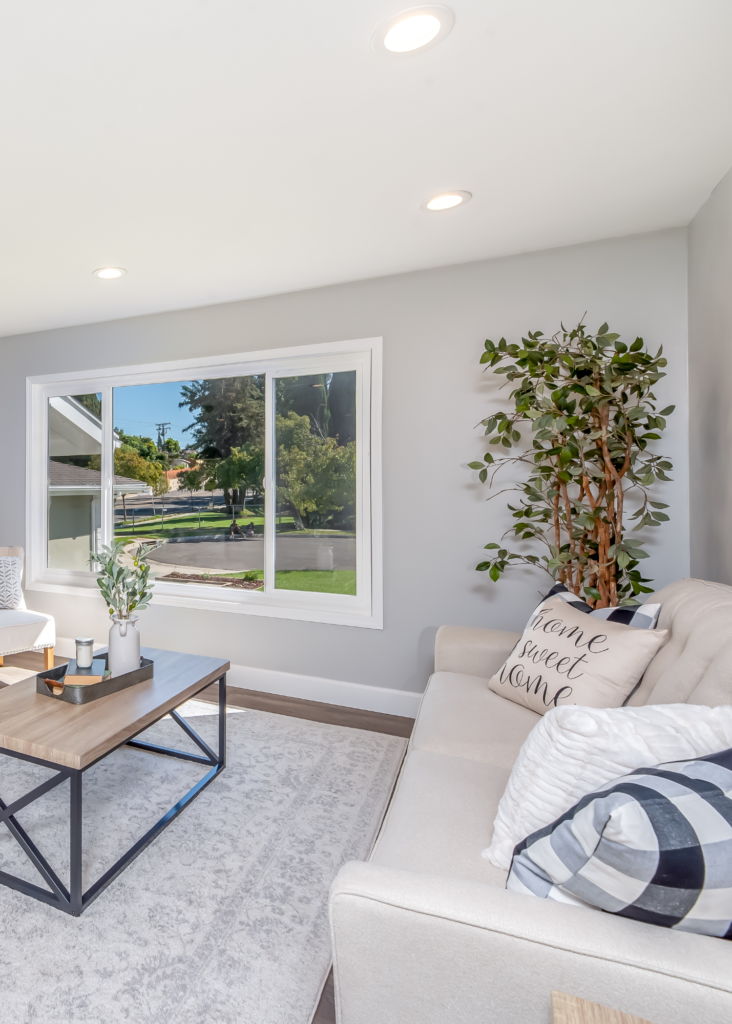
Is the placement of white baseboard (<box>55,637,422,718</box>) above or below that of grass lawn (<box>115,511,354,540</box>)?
below

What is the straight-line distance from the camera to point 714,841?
0.69 m

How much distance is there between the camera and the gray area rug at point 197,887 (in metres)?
1.31

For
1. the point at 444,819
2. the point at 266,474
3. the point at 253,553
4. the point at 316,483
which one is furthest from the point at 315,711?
the point at 444,819

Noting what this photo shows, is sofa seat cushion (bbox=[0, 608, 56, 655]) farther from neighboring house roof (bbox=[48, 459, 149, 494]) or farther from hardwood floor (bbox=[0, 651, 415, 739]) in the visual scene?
hardwood floor (bbox=[0, 651, 415, 739])

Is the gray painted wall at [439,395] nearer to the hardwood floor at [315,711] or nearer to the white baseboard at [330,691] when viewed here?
the white baseboard at [330,691]

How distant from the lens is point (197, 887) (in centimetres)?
167

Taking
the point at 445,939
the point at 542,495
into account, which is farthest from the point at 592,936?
the point at 542,495

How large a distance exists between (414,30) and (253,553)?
272cm

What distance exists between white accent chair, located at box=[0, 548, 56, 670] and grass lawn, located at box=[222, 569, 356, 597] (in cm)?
158

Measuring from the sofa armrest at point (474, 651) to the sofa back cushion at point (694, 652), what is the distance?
27.5 inches

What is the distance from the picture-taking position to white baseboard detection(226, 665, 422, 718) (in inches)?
116

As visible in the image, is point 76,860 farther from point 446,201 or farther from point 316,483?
point 446,201

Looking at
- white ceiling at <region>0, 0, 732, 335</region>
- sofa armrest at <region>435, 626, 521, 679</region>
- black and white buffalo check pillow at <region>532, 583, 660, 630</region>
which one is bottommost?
sofa armrest at <region>435, 626, 521, 679</region>

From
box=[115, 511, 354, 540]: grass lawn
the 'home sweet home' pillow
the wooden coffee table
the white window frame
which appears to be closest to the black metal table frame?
the wooden coffee table
